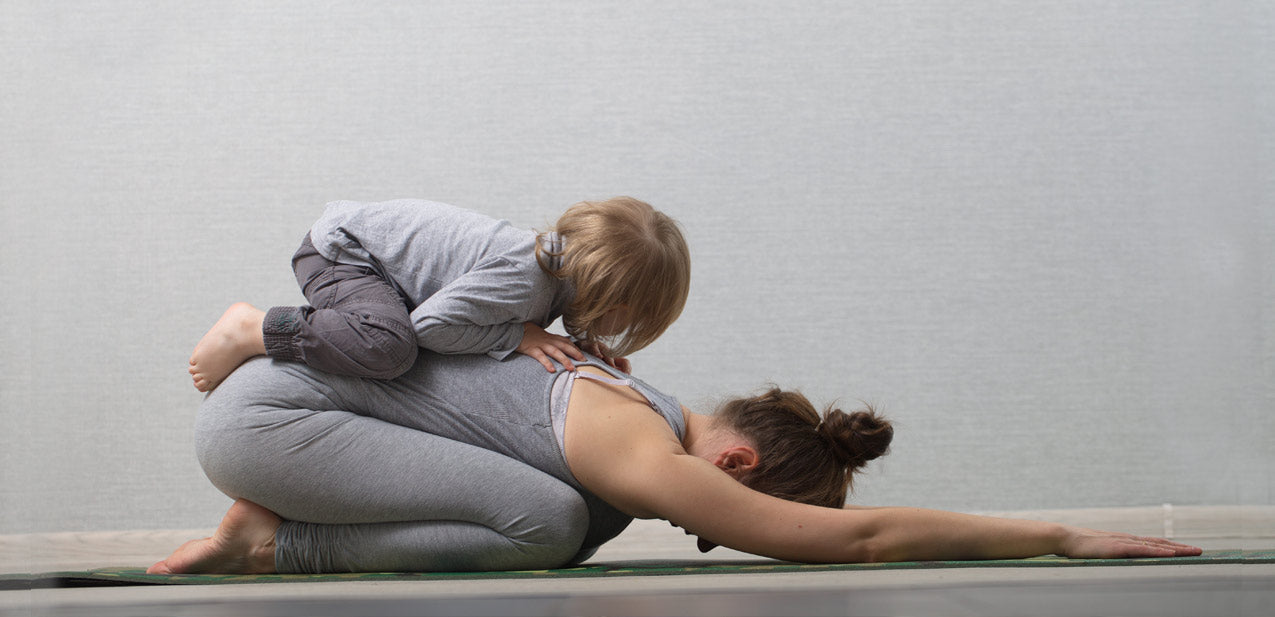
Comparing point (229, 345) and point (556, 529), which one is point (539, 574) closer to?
point (556, 529)

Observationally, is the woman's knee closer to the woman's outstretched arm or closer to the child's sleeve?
the woman's outstretched arm

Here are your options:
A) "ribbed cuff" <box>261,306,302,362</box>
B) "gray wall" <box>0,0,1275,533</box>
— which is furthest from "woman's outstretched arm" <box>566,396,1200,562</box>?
"gray wall" <box>0,0,1275,533</box>

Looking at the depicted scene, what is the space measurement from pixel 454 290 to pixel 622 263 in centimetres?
25

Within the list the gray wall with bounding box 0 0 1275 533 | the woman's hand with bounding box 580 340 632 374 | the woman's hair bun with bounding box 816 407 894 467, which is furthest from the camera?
the gray wall with bounding box 0 0 1275 533

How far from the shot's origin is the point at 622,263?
1450mm

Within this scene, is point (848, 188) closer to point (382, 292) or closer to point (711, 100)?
point (711, 100)

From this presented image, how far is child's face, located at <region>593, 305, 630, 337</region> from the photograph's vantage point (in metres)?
1.51

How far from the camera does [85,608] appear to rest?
1.08 metres

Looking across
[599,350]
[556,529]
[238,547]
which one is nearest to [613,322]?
[599,350]

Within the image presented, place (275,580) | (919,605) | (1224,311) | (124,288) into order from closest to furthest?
(919,605) < (275,580) < (1224,311) < (124,288)

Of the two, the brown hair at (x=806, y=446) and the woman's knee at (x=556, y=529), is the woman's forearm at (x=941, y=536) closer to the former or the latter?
the brown hair at (x=806, y=446)

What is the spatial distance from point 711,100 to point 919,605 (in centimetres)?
197

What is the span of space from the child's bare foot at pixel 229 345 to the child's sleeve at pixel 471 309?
0.81 ft

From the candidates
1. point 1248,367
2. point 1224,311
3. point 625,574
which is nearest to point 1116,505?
point 1224,311
